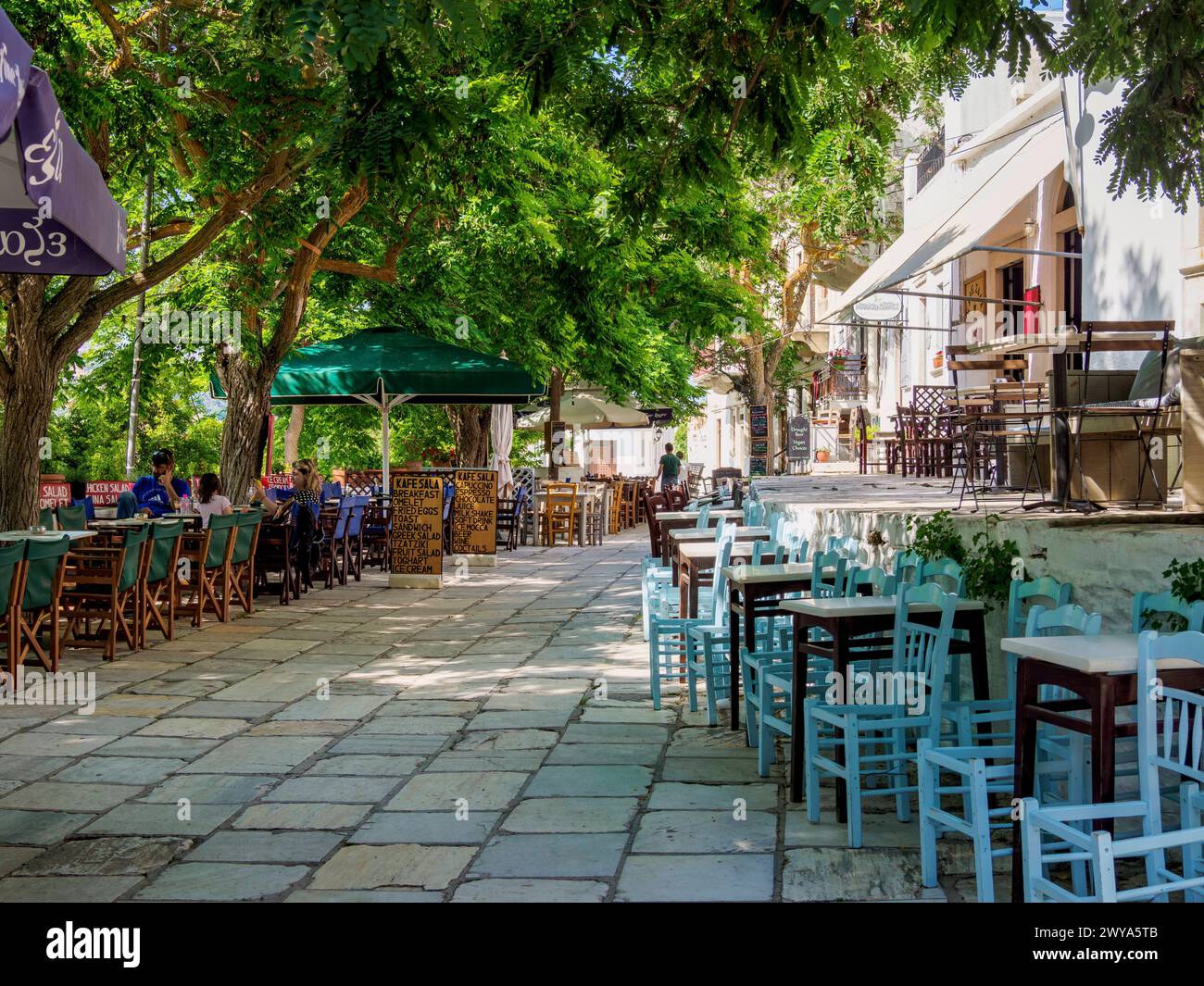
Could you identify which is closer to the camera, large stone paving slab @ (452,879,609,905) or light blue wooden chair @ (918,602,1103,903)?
light blue wooden chair @ (918,602,1103,903)

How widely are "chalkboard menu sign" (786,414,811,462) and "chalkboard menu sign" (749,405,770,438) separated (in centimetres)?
73

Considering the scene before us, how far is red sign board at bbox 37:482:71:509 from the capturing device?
1588 cm

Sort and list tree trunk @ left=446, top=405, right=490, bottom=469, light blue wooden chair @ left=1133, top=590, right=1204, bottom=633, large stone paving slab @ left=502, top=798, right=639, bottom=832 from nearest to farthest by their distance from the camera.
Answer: light blue wooden chair @ left=1133, top=590, right=1204, bottom=633
large stone paving slab @ left=502, top=798, right=639, bottom=832
tree trunk @ left=446, top=405, right=490, bottom=469

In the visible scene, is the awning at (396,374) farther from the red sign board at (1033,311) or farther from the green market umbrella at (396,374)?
the red sign board at (1033,311)

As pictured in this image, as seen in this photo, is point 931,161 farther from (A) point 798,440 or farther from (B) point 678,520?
(B) point 678,520

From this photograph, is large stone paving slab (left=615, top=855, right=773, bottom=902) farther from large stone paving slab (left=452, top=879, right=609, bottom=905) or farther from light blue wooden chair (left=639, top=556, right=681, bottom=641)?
light blue wooden chair (left=639, top=556, right=681, bottom=641)

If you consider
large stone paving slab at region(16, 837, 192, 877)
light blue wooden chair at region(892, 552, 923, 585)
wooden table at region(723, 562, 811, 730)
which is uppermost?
light blue wooden chair at region(892, 552, 923, 585)

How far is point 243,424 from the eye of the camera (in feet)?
48.4

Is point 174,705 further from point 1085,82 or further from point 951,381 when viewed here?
point 951,381

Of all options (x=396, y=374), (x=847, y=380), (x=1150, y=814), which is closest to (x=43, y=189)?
(x=1150, y=814)

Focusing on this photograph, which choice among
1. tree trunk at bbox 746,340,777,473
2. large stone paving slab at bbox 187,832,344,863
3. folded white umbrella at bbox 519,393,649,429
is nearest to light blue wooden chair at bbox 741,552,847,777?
large stone paving slab at bbox 187,832,344,863

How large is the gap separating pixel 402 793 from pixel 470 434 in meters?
17.3

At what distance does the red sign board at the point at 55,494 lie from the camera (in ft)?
52.1
